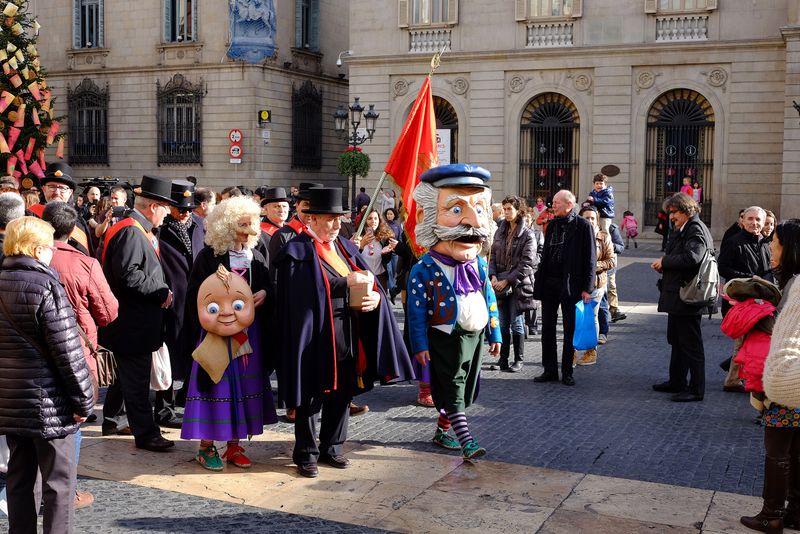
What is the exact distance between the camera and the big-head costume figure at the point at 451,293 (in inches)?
263

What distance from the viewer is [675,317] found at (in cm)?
888

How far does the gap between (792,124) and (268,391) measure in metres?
23.0

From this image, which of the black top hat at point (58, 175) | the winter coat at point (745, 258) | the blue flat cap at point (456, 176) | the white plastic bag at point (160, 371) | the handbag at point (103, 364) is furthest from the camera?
the winter coat at point (745, 258)

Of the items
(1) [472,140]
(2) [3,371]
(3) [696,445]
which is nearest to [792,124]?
(1) [472,140]

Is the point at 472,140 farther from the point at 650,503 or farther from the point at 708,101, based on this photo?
the point at 650,503

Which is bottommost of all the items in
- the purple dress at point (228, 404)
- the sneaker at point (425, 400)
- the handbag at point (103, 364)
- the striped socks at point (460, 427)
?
the sneaker at point (425, 400)

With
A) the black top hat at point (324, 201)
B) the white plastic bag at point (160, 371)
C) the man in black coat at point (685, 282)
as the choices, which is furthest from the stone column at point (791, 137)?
the white plastic bag at point (160, 371)

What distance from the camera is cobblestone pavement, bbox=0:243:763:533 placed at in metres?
5.52

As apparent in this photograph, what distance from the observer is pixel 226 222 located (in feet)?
20.3

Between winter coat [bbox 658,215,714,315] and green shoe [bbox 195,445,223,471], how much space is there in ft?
14.6

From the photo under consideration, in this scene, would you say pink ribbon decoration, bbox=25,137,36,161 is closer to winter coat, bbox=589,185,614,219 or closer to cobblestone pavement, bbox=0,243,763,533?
winter coat, bbox=589,185,614,219

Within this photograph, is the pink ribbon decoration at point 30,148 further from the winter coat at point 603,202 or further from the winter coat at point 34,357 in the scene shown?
the winter coat at point 34,357

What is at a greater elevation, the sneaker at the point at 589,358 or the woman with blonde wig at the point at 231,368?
the woman with blonde wig at the point at 231,368

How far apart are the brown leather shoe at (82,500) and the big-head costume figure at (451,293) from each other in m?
2.33
